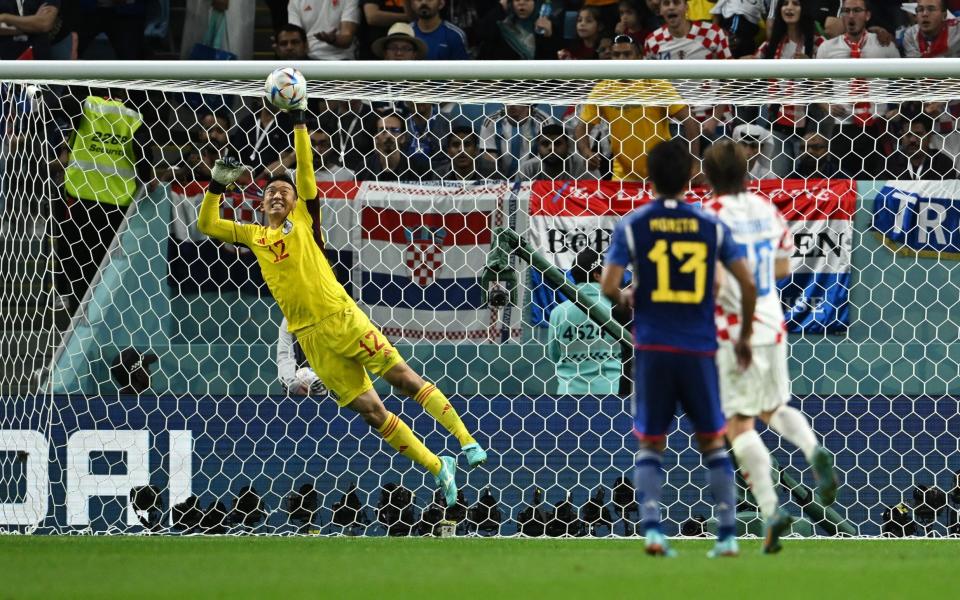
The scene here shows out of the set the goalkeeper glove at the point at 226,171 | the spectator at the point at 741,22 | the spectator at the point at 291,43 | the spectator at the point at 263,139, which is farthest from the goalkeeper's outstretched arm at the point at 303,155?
the spectator at the point at 741,22

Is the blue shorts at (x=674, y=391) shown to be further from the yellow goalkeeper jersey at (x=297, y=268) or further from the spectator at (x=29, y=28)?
the spectator at (x=29, y=28)

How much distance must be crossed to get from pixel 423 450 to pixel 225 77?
8.05 ft

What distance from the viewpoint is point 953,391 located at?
902 cm

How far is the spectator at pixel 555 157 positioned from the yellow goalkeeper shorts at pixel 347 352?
2308 millimetres

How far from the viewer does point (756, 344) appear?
235 inches

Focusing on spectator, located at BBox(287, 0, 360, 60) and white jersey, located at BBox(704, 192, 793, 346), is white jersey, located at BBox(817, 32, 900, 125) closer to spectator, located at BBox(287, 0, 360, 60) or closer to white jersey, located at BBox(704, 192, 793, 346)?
white jersey, located at BBox(704, 192, 793, 346)

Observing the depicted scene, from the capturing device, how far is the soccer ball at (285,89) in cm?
732

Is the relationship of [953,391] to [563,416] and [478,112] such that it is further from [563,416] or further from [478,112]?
[478,112]

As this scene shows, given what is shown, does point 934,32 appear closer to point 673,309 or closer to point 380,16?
point 380,16

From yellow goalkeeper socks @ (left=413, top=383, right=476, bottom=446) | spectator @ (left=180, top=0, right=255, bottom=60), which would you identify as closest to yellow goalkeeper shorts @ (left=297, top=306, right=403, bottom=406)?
yellow goalkeeper socks @ (left=413, top=383, right=476, bottom=446)

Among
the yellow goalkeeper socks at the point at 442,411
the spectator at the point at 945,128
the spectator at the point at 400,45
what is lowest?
the yellow goalkeeper socks at the point at 442,411

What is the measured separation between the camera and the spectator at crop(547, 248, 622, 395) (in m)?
9.16

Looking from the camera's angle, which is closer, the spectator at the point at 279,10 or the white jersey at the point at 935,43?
the white jersey at the point at 935,43

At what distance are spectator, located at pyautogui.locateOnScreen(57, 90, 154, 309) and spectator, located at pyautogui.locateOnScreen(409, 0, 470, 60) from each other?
2.91 metres
